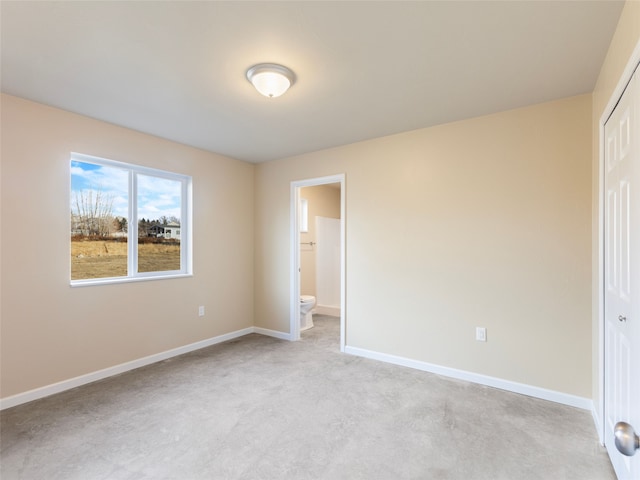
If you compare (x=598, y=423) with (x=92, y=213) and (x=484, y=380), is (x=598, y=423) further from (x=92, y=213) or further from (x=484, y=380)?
(x=92, y=213)

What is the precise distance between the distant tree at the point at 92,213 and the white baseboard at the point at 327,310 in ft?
12.1

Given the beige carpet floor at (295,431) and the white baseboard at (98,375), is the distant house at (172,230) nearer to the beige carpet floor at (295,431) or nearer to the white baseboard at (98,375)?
the white baseboard at (98,375)

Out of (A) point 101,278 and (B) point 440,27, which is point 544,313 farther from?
(A) point 101,278

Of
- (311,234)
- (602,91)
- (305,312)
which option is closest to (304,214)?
(311,234)

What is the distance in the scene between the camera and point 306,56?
201cm

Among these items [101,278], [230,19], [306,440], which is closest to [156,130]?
[101,278]

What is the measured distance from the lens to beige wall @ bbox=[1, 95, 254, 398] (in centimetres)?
253

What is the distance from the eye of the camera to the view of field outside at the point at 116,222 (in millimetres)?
3035

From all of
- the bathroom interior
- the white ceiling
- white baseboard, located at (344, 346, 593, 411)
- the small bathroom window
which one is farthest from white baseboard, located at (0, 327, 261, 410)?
the white ceiling

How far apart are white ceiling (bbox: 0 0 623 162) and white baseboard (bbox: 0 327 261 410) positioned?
93.5 inches

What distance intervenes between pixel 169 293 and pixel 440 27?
3.52m

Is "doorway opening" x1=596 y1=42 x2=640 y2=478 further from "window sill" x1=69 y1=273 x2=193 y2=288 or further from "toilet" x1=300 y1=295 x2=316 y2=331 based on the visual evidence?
"window sill" x1=69 y1=273 x2=193 y2=288

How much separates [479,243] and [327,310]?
11.3 feet

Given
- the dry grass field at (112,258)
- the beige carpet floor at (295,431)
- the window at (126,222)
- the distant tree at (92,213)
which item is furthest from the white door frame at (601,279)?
the distant tree at (92,213)
